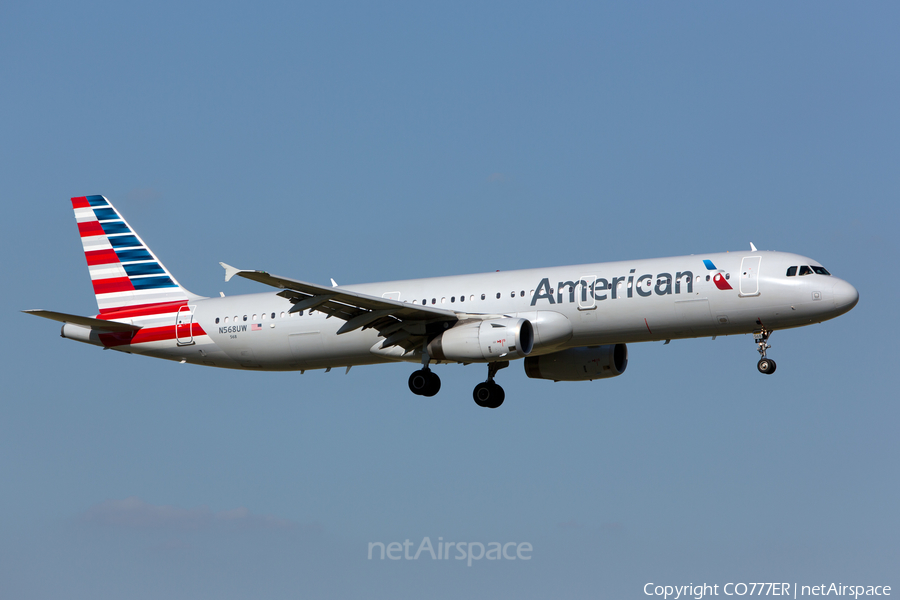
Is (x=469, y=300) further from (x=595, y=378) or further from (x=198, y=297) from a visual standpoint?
(x=198, y=297)

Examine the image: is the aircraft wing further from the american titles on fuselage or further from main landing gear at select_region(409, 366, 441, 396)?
the american titles on fuselage

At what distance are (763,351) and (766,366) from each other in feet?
1.71

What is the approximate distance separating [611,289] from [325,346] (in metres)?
11.3

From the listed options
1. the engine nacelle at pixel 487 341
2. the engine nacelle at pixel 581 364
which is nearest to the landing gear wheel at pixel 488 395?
the engine nacelle at pixel 581 364

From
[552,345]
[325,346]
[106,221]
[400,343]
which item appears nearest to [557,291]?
[552,345]

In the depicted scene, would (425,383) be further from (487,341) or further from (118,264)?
(118,264)

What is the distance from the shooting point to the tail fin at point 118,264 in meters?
46.4

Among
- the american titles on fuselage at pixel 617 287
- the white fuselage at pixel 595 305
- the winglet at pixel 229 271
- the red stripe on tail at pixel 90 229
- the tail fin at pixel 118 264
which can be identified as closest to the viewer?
the winglet at pixel 229 271

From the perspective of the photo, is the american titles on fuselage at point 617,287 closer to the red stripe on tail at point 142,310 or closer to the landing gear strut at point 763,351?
the landing gear strut at point 763,351

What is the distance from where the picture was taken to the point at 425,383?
4081cm

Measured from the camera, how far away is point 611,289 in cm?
3756

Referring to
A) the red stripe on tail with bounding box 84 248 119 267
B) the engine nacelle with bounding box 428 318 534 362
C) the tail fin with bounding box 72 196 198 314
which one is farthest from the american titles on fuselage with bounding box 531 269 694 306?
the red stripe on tail with bounding box 84 248 119 267

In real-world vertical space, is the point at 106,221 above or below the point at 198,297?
above

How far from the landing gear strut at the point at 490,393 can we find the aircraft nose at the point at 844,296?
1265 cm
